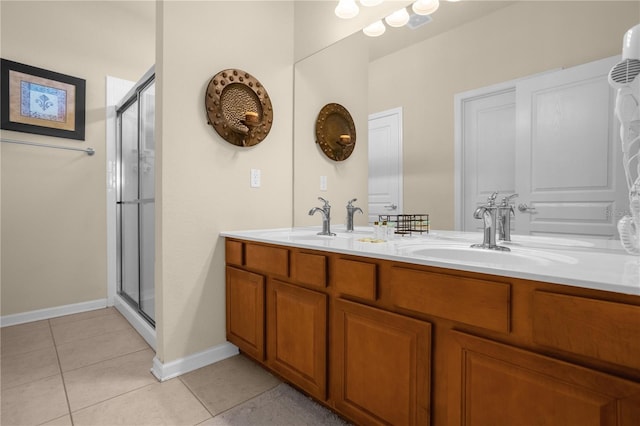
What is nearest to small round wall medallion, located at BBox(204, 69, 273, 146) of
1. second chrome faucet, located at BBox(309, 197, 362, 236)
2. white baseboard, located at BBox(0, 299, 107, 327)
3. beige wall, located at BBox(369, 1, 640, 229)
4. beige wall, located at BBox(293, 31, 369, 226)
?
beige wall, located at BBox(293, 31, 369, 226)

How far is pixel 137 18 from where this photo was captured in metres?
2.99

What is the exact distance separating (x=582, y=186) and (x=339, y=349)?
1099 millimetres

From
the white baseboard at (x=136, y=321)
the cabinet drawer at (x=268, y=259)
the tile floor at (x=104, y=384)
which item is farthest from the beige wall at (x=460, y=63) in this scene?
the white baseboard at (x=136, y=321)

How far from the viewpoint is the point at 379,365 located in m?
1.14

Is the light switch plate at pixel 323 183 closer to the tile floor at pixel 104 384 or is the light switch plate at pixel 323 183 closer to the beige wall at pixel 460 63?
the beige wall at pixel 460 63

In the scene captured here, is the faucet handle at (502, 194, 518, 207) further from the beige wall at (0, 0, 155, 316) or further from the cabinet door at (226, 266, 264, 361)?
the beige wall at (0, 0, 155, 316)

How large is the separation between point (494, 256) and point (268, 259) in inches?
40.0

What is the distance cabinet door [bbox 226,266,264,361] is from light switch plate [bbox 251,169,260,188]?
0.56 metres

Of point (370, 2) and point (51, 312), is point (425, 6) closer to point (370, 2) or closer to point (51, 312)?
point (370, 2)

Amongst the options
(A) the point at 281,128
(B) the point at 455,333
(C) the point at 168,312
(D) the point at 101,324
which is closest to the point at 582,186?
(B) the point at 455,333

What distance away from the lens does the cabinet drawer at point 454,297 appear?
2.77 ft

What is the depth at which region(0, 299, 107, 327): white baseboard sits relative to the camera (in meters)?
2.48

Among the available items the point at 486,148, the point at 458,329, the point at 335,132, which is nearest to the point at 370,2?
the point at 335,132

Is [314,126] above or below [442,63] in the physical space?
below
